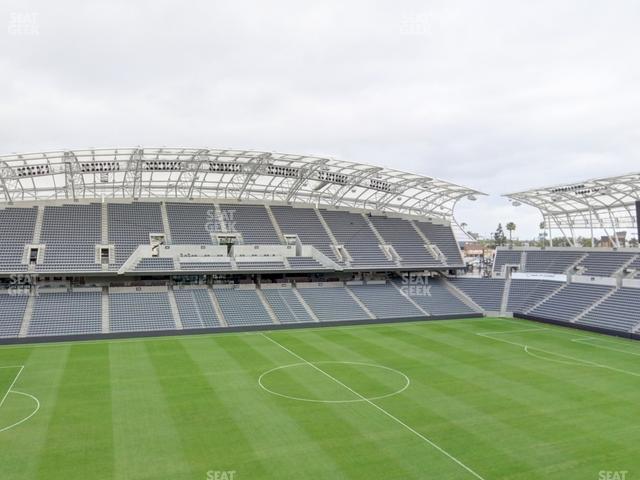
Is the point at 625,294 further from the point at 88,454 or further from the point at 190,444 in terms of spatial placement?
the point at 88,454

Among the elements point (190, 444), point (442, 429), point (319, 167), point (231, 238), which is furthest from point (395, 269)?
point (190, 444)

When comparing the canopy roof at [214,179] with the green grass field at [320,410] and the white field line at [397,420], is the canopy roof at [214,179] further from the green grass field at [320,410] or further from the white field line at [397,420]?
the white field line at [397,420]

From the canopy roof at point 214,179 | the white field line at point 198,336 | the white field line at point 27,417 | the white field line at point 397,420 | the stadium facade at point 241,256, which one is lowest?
the white field line at point 397,420

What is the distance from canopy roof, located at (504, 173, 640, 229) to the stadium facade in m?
2.81

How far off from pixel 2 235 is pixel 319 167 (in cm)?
2355

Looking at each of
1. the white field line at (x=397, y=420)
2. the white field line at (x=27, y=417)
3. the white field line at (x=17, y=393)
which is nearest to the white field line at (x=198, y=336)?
the white field line at (x=17, y=393)

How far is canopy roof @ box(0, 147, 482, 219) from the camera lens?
33438 mm

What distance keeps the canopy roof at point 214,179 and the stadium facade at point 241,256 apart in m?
0.14

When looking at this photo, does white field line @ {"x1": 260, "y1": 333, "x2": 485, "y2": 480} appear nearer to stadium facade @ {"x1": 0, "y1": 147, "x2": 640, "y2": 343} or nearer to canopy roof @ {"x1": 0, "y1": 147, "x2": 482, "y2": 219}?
stadium facade @ {"x1": 0, "y1": 147, "x2": 640, "y2": 343}

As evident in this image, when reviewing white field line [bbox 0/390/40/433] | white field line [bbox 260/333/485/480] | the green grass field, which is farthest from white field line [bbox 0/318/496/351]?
white field line [bbox 0/390/40/433]

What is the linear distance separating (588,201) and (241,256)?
28.3 metres

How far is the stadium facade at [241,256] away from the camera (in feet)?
109

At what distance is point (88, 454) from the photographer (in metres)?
13.9

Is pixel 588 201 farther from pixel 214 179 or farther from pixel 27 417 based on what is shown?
pixel 27 417
